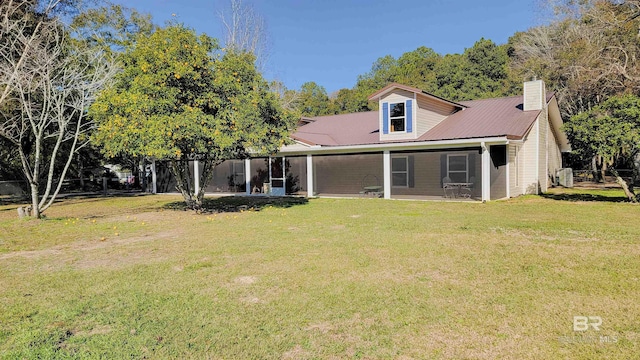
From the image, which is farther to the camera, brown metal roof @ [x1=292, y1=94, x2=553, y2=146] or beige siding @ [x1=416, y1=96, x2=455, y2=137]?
beige siding @ [x1=416, y1=96, x2=455, y2=137]

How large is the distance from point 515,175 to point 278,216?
33.3 feet

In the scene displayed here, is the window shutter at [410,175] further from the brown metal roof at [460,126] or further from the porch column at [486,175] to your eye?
the porch column at [486,175]

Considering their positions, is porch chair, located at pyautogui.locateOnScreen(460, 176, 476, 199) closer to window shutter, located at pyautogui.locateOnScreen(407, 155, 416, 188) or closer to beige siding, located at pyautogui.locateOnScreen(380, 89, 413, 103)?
window shutter, located at pyautogui.locateOnScreen(407, 155, 416, 188)

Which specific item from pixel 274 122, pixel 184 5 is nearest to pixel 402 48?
pixel 184 5

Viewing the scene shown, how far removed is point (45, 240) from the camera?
823 centimetres

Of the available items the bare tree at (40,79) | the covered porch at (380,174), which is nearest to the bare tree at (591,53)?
the covered porch at (380,174)

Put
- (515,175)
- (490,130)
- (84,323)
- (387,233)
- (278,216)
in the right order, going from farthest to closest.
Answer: (515,175) → (490,130) → (278,216) → (387,233) → (84,323)

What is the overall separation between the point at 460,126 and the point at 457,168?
1.89 m

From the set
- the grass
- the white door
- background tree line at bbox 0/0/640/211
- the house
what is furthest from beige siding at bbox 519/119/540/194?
the white door

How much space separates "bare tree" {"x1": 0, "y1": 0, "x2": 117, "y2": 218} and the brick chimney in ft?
51.7

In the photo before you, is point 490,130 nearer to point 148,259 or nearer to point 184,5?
point 148,259

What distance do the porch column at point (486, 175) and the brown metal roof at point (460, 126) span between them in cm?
69

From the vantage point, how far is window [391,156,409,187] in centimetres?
1831

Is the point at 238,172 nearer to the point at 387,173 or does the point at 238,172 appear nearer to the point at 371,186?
the point at 371,186
